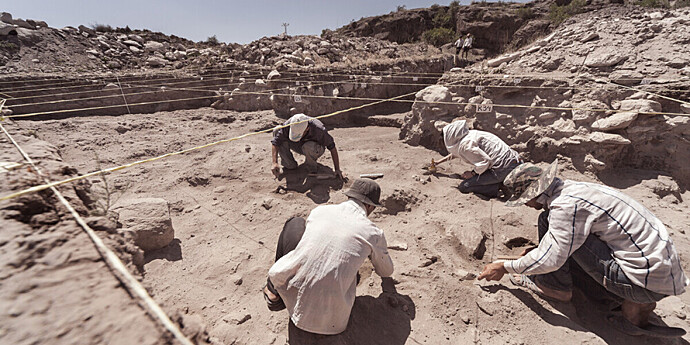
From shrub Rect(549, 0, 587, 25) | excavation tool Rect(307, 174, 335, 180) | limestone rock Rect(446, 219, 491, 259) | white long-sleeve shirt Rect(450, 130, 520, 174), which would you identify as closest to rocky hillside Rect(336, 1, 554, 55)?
shrub Rect(549, 0, 587, 25)

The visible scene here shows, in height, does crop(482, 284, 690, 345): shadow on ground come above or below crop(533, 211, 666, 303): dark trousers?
below

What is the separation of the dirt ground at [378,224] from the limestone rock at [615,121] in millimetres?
699

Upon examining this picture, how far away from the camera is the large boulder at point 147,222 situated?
2.52 meters

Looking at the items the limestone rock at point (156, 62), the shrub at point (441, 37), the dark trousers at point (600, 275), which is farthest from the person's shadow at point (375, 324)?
the shrub at point (441, 37)

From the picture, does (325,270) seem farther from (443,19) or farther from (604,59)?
(443,19)

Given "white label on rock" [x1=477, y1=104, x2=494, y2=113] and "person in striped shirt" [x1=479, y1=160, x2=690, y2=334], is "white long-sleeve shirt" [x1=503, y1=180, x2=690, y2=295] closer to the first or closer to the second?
"person in striped shirt" [x1=479, y1=160, x2=690, y2=334]

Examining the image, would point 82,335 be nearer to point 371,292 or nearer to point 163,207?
point 371,292

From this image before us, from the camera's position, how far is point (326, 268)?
1.60 m

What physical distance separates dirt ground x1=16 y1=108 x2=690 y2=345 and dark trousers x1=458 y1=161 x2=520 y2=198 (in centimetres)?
16

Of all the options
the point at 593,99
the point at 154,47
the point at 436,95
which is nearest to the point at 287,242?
the point at 436,95

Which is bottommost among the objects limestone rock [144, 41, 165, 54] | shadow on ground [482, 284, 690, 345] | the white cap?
shadow on ground [482, 284, 690, 345]

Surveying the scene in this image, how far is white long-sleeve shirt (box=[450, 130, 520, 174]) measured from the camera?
3.67m

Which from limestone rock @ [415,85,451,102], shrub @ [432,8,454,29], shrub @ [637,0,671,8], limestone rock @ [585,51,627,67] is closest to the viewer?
limestone rock @ [585,51,627,67]

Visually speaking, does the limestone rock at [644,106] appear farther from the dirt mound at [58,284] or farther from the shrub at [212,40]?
the shrub at [212,40]
